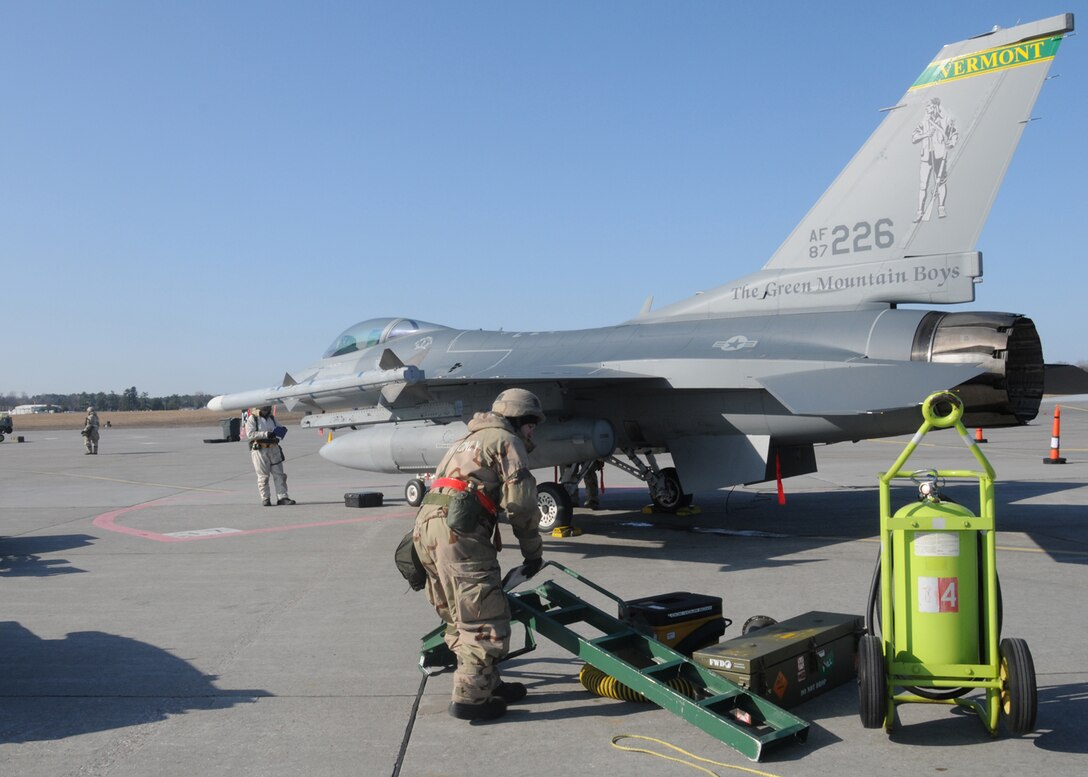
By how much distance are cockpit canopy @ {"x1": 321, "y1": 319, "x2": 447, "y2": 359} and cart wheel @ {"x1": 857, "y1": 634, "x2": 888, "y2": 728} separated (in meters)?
10.5

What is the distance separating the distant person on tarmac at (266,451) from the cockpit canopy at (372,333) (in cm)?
146

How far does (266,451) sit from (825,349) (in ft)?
29.9

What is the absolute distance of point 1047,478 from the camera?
1516 cm

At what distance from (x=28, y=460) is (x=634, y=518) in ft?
74.5

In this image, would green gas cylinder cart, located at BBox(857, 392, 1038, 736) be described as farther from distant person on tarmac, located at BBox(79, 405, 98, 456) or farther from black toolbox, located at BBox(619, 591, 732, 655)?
distant person on tarmac, located at BBox(79, 405, 98, 456)

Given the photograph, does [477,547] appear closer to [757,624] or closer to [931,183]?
[757,624]

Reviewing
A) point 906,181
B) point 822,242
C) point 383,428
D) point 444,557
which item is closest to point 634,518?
point 383,428

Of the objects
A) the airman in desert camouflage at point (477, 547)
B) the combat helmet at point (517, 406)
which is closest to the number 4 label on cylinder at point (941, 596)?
the airman in desert camouflage at point (477, 547)

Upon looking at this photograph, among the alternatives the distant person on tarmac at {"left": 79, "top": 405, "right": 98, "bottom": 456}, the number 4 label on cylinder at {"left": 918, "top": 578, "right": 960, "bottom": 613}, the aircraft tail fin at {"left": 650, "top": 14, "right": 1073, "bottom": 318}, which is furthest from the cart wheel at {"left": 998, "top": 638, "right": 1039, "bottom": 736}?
the distant person on tarmac at {"left": 79, "top": 405, "right": 98, "bottom": 456}

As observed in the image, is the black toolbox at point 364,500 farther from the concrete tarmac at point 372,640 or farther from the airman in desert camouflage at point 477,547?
the airman in desert camouflage at point 477,547

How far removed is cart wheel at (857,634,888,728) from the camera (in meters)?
4.06

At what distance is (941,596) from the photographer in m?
4.17

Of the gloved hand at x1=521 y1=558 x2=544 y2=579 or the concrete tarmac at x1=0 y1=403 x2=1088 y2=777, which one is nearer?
the concrete tarmac at x1=0 y1=403 x2=1088 y2=777

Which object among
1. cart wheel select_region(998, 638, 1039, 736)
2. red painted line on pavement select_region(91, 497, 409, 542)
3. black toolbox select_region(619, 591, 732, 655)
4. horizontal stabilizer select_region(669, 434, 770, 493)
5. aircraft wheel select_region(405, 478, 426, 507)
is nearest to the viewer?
cart wheel select_region(998, 638, 1039, 736)
